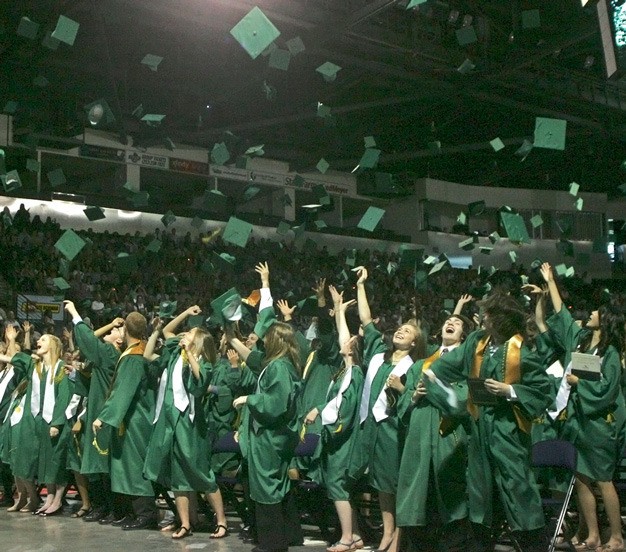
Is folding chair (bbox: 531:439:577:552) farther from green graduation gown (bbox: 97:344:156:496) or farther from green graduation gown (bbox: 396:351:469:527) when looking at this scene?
green graduation gown (bbox: 97:344:156:496)

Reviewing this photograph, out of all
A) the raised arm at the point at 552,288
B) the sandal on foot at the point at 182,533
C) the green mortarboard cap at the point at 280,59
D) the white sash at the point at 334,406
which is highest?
the green mortarboard cap at the point at 280,59

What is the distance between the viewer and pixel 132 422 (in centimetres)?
740

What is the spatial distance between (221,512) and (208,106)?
18.2 meters

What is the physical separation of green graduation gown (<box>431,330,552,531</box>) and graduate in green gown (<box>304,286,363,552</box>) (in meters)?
1.30

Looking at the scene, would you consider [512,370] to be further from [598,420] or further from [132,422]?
[132,422]

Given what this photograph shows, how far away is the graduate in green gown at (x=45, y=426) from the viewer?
8.20 metres

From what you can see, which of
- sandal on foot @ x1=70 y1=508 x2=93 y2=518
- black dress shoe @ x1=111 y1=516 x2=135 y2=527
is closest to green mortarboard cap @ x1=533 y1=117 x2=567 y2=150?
black dress shoe @ x1=111 y1=516 x2=135 y2=527

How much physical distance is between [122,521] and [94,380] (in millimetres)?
1177

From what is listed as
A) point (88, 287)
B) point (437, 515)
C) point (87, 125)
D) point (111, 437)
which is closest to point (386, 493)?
point (437, 515)

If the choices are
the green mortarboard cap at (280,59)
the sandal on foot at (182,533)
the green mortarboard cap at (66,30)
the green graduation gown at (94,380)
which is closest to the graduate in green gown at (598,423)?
the sandal on foot at (182,533)

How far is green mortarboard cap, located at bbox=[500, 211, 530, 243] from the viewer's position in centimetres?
997

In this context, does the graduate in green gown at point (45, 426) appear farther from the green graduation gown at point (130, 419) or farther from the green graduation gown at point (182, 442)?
the green graduation gown at point (182, 442)

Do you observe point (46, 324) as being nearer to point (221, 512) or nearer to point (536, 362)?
point (221, 512)

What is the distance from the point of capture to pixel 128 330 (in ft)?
24.7
